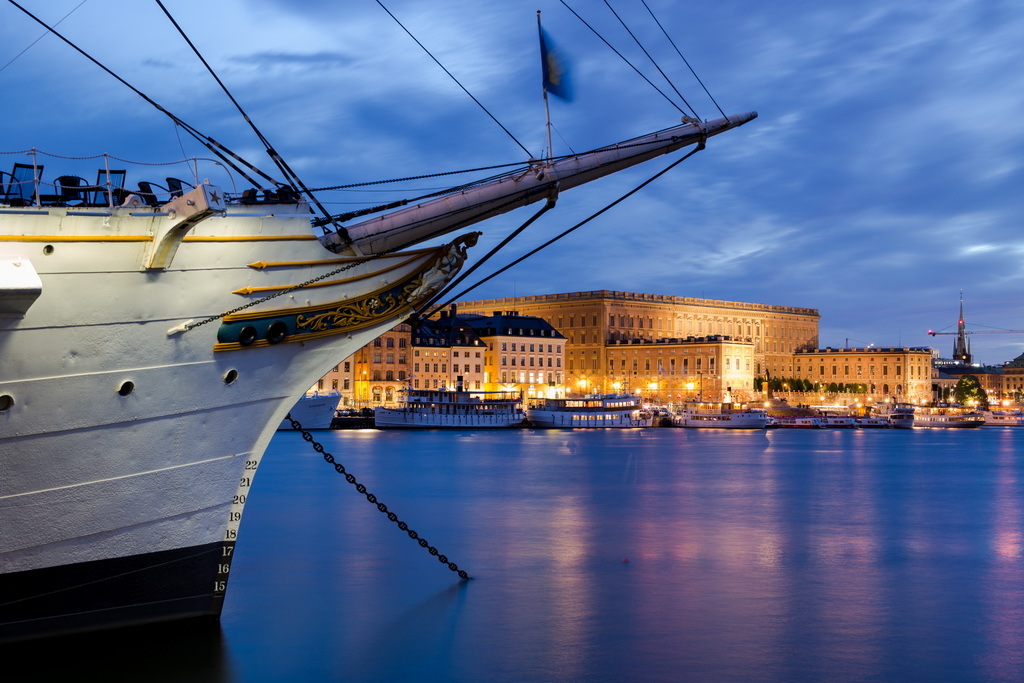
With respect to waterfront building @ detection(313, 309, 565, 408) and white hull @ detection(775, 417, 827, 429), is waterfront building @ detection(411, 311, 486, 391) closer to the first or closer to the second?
waterfront building @ detection(313, 309, 565, 408)

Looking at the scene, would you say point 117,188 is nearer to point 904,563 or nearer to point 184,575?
point 184,575

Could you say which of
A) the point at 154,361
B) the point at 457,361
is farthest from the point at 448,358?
the point at 154,361

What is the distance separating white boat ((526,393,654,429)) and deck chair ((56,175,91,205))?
10839 cm

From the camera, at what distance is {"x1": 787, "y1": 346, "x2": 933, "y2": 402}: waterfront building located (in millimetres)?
192750

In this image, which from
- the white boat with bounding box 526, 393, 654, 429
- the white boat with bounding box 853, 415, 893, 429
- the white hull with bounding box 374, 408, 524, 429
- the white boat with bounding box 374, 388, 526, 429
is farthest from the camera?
the white boat with bounding box 853, 415, 893, 429

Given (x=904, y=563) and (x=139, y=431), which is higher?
(x=139, y=431)

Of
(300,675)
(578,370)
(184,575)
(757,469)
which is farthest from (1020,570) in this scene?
(578,370)

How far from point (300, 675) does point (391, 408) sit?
99.4 meters

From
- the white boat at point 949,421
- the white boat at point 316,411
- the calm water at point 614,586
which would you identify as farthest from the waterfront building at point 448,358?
the calm water at point 614,586

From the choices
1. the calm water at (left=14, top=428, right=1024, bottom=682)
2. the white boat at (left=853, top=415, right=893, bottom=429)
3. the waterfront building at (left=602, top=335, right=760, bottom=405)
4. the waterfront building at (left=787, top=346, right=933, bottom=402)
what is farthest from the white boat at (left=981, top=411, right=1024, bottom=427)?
the calm water at (left=14, top=428, right=1024, bottom=682)

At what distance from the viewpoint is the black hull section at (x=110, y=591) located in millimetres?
12953

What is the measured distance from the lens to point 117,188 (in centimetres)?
1307

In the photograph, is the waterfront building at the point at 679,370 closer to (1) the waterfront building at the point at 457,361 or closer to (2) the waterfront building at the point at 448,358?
(1) the waterfront building at the point at 457,361

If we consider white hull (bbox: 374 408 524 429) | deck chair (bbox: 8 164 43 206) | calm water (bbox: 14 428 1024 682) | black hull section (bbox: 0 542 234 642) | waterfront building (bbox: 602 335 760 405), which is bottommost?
calm water (bbox: 14 428 1024 682)
